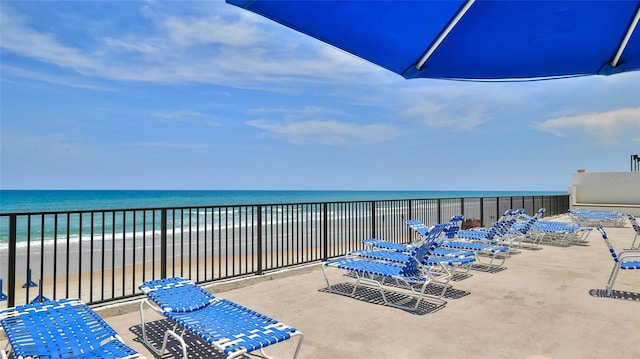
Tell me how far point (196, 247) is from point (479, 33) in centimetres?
947

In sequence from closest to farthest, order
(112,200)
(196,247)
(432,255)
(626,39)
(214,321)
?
(626,39) → (214,321) → (432,255) → (196,247) → (112,200)

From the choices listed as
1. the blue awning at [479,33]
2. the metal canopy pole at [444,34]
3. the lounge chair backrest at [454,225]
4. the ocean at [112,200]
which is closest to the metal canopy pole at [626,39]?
the blue awning at [479,33]

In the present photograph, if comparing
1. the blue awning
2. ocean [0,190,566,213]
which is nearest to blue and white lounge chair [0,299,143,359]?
the blue awning

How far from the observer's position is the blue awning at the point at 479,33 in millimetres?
2018

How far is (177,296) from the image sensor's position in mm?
3373

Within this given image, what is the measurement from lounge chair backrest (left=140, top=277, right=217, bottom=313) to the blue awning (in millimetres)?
2279

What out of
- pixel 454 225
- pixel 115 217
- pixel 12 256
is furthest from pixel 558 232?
pixel 115 217

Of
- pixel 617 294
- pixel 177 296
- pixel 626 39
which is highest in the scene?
pixel 626 39

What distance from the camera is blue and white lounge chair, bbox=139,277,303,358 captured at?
7.92ft

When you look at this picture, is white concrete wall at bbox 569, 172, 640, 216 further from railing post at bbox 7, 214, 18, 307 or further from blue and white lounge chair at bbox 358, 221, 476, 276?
railing post at bbox 7, 214, 18, 307

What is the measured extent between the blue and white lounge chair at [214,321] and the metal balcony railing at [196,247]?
109cm

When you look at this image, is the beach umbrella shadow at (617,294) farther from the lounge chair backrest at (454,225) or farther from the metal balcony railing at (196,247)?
the metal balcony railing at (196,247)

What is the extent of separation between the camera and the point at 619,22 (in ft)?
6.90

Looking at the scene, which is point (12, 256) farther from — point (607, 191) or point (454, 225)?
point (607, 191)
